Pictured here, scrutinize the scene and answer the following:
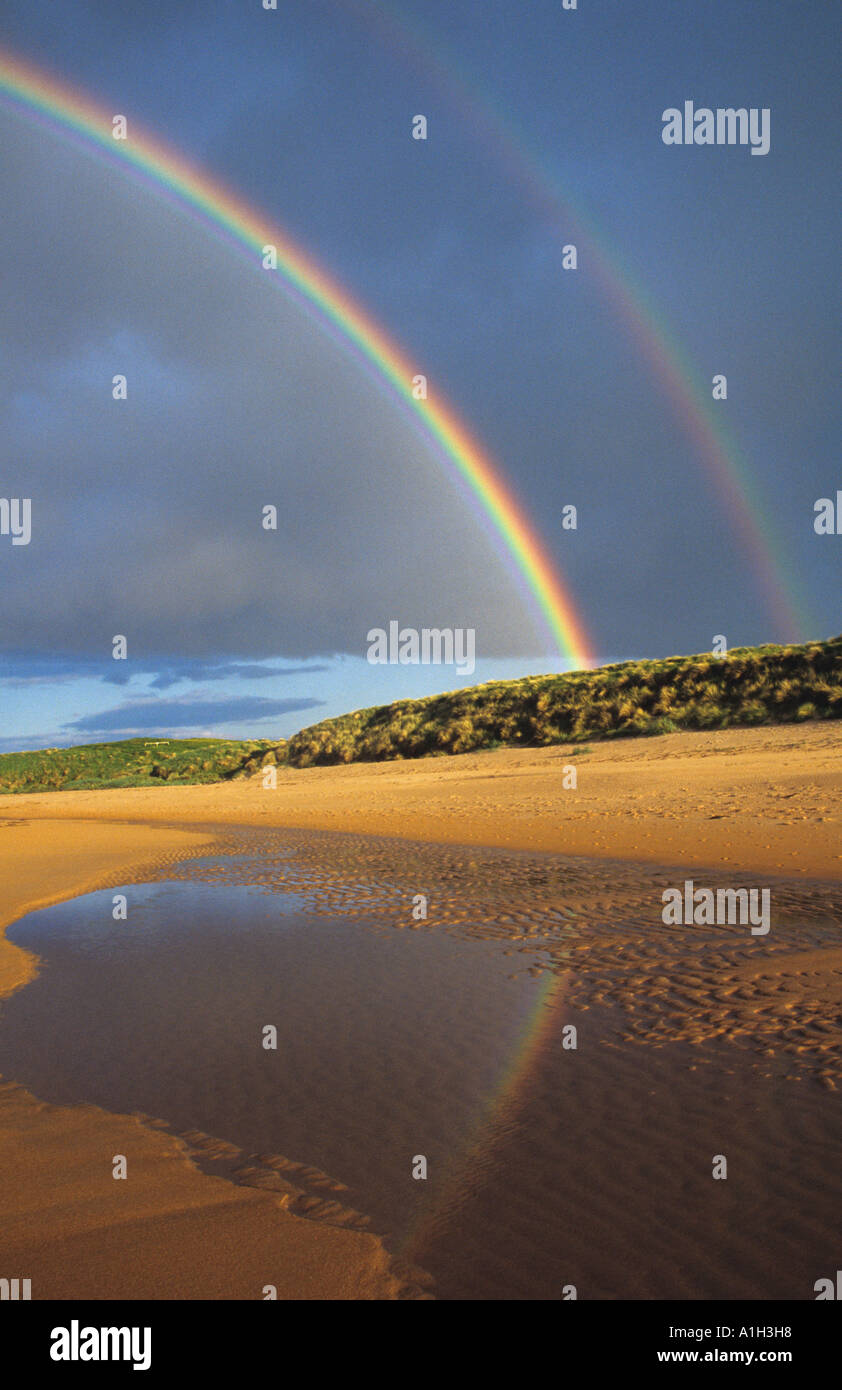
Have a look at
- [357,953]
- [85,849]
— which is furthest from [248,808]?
[357,953]

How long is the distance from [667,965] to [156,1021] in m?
4.60

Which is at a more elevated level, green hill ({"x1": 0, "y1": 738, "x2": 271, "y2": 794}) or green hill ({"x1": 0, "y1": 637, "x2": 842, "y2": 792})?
green hill ({"x1": 0, "y1": 637, "x2": 842, "y2": 792})

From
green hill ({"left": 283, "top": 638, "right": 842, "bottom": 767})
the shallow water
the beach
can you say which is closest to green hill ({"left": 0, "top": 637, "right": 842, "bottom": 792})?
green hill ({"left": 283, "top": 638, "right": 842, "bottom": 767})

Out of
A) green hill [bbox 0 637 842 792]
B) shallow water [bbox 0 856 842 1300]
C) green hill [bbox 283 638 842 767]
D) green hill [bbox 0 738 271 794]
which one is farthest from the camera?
green hill [bbox 0 738 271 794]

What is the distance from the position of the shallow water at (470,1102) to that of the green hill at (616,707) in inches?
977

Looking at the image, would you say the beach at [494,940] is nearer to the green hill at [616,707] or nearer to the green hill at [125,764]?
the green hill at [616,707]

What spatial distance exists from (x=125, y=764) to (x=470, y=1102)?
80188mm

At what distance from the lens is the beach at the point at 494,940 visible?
365cm

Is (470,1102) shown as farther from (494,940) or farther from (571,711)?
(571,711)

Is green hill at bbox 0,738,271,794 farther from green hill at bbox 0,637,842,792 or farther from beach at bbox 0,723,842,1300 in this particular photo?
beach at bbox 0,723,842,1300

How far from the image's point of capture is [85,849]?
65.3 ft

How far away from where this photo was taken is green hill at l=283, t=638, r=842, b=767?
31000 mm

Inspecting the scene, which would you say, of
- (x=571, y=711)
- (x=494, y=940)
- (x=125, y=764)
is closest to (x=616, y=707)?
(x=571, y=711)

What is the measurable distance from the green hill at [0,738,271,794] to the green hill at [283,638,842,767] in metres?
9.76
